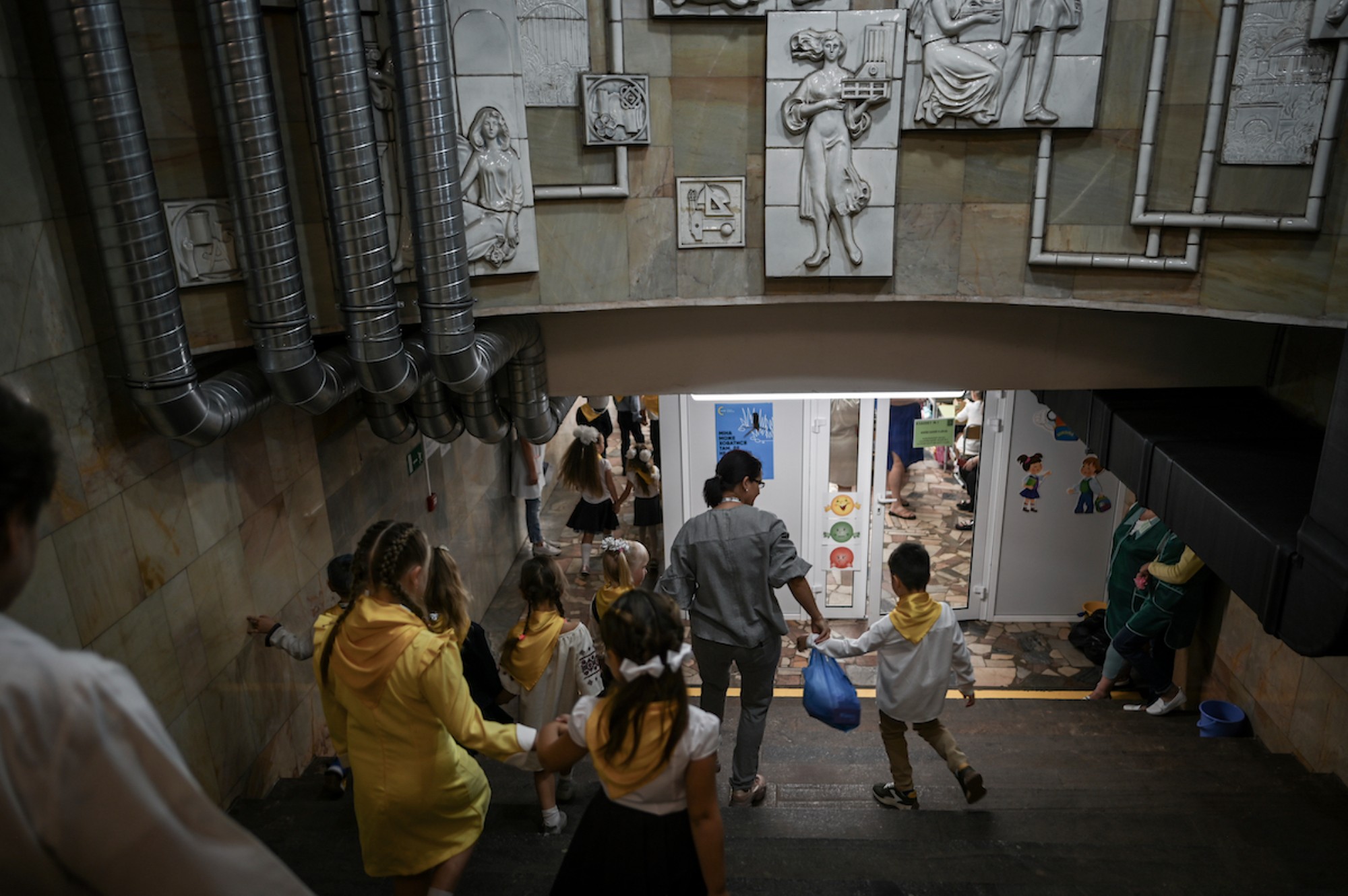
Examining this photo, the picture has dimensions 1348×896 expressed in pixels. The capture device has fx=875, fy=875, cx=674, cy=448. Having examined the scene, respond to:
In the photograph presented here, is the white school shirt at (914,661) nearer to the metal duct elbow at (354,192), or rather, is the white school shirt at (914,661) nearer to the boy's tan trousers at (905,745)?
the boy's tan trousers at (905,745)

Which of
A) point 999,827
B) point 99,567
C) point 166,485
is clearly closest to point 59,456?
point 99,567

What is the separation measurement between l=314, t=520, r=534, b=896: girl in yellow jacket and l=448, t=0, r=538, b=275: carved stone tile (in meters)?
1.93

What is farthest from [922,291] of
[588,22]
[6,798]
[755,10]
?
[6,798]

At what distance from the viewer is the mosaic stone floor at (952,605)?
22.0ft

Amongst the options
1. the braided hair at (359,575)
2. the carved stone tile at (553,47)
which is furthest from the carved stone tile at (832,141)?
the braided hair at (359,575)

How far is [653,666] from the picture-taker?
7.68 ft

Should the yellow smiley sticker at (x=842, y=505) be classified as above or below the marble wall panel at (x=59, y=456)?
below

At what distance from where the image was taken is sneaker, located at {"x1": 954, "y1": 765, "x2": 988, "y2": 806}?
4250 mm

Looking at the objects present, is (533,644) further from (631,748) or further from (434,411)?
(434,411)

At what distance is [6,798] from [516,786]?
393 cm

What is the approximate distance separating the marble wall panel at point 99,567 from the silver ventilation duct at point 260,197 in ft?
2.73

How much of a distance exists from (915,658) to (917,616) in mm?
222

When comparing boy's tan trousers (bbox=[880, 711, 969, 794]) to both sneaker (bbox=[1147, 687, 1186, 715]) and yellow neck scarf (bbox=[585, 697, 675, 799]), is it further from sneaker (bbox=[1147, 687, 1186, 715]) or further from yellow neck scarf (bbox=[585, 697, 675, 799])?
sneaker (bbox=[1147, 687, 1186, 715])

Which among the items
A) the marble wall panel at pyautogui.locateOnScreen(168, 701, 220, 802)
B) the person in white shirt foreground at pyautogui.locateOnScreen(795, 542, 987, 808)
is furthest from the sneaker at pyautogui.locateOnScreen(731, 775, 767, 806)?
the marble wall panel at pyautogui.locateOnScreen(168, 701, 220, 802)
